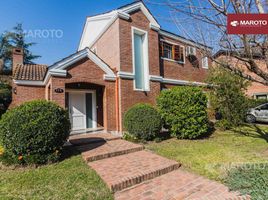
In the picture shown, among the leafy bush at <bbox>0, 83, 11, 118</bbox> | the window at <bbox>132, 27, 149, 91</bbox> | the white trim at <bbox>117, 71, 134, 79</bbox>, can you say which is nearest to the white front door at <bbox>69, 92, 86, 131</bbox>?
the white trim at <bbox>117, 71, 134, 79</bbox>

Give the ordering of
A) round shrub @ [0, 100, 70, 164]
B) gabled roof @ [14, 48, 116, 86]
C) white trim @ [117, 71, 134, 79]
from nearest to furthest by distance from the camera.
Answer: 1. round shrub @ [0, 100, 70, 164]
2. gabled roof @ [14, 48, 116, 86]
3. white trim @ [117, 71, 134, 79]

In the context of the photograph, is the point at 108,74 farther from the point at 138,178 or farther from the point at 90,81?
the point at 138,178

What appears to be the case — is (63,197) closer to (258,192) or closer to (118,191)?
(118,191)

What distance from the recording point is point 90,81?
32.7 feet

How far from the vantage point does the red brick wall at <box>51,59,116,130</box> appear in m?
8.90

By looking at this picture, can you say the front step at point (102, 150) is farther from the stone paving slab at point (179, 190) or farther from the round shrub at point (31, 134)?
the stone paving slab at point (179, 190)

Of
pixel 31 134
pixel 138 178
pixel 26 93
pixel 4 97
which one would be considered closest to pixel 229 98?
pixel 138 178

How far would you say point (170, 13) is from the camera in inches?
169

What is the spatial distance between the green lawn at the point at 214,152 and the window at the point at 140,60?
13.7 ft

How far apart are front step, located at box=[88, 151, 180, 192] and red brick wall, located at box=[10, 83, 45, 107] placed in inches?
291

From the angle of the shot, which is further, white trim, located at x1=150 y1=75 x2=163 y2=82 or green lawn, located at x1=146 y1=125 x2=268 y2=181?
white trim, located at x1=150 y1=75 x2=163 y2=82

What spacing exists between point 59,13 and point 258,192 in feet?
37.5

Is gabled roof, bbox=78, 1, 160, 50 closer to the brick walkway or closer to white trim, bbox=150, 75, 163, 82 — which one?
white trim, bbox=150, 75, 163, 82

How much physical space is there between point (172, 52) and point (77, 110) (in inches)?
336
